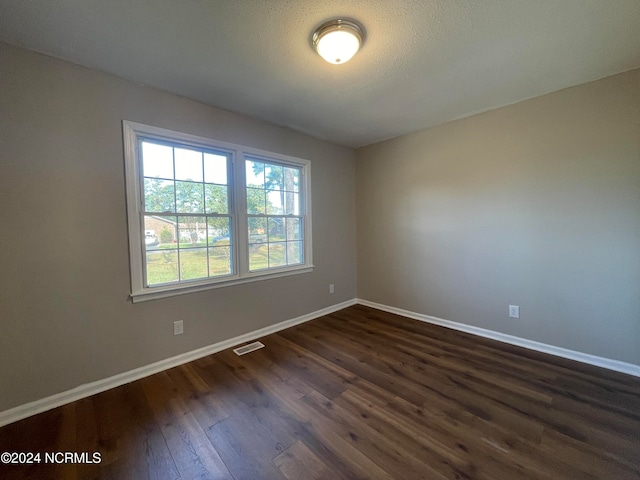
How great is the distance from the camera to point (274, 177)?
10.4 feet

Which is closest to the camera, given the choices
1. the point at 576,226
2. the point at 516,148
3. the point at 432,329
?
the point at 576,226

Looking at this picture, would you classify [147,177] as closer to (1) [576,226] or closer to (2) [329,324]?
(2) [329,324]

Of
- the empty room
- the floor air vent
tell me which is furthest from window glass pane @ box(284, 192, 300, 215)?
the floor air vent

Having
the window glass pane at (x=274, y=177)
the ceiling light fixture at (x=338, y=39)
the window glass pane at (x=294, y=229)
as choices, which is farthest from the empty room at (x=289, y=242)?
the window glass pane at (x=294, y=229)

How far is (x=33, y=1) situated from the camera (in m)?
1.37

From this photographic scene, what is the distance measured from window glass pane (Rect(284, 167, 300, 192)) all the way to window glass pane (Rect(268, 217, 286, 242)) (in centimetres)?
45

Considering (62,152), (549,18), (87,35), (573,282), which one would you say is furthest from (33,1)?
(573,282)

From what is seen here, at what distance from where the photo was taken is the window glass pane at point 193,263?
8.02 ft

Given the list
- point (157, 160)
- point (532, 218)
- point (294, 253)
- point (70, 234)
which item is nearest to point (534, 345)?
point (532, 218)

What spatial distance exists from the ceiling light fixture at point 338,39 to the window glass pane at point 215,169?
149 centimetres

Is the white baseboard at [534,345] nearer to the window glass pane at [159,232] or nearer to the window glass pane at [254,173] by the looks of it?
the window glass pane at [254,173]

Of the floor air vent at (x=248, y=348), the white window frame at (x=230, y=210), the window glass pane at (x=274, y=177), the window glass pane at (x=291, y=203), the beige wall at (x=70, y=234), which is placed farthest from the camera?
the window glass pane at (x=291, y=203)

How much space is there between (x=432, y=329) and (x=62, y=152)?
12.8 feet

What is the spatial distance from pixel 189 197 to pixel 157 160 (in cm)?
41
